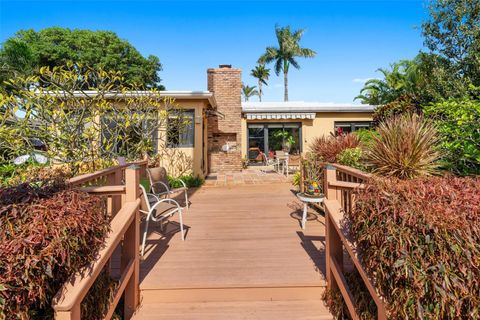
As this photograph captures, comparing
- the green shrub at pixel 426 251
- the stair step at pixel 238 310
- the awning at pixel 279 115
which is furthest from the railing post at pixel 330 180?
the awning at pixel 279 115

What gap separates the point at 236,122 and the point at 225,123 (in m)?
0.54

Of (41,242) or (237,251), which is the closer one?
(41,242)

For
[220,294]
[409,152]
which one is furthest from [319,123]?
[220,294]

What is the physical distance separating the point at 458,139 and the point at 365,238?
237cm

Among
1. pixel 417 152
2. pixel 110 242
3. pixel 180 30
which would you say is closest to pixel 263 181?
pixel 417 152

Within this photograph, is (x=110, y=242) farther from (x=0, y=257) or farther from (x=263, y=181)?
(x=263, y=181)

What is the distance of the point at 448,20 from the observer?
9.09 m

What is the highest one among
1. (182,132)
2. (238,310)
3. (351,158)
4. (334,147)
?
(182,132)

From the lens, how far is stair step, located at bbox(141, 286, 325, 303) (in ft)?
9.00

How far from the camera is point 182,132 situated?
29.7 feet

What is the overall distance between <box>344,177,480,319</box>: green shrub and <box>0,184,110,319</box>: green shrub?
1.89 metres

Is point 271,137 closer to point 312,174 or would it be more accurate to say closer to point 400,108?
point 400,108

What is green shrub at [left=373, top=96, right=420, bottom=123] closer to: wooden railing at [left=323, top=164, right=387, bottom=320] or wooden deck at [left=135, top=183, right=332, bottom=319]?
wooden deck at [left=135, top=183, right=332, bottom=319]

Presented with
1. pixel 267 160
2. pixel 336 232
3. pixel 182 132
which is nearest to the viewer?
→ pixel 336 232
